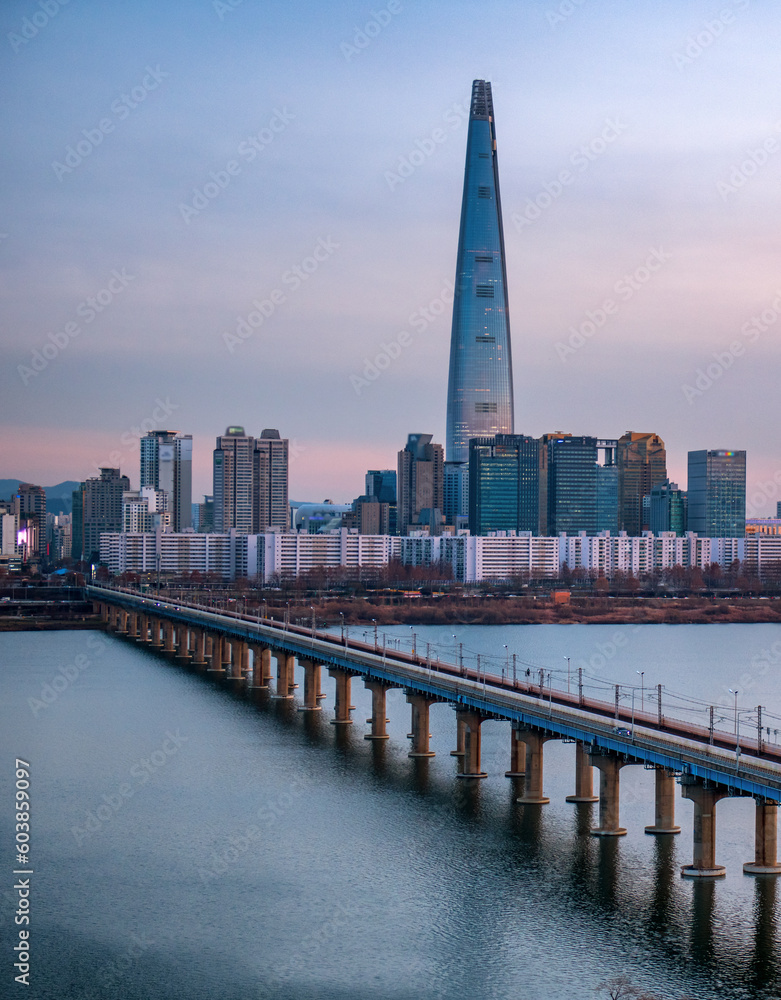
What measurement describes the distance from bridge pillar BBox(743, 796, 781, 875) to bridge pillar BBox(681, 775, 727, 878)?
0.84 m

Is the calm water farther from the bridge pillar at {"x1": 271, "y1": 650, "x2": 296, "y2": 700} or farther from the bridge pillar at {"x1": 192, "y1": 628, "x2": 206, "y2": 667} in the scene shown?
the bridge pillar at {"x1": 192, "y1": 628, "x2": 206, "y2": 667}

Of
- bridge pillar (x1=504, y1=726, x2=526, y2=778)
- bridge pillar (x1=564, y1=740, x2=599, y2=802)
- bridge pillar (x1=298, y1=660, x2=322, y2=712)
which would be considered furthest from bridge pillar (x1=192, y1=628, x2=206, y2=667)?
bridge pillar (x1=564, y1=740, x2=599, y2=802)

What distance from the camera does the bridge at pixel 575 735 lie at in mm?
31703

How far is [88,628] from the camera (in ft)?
391

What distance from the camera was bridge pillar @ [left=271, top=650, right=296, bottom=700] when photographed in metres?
65.6

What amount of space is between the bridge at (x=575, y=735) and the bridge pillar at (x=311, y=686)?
0.06m

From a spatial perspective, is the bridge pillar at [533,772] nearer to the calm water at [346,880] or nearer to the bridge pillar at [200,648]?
the calm water at [346,880]

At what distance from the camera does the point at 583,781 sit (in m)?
40.1

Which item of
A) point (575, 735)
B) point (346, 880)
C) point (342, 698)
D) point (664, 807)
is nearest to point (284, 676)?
point (342, 698)

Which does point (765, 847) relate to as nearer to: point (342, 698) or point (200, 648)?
point (342, 698)

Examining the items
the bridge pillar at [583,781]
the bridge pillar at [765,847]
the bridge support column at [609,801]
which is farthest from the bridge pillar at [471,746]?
the bridge pillar at [765,847]

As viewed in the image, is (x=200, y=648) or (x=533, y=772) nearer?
(x=533, y=772)

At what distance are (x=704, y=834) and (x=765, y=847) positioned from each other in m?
1.47

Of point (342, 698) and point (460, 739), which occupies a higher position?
point (342, 698)
